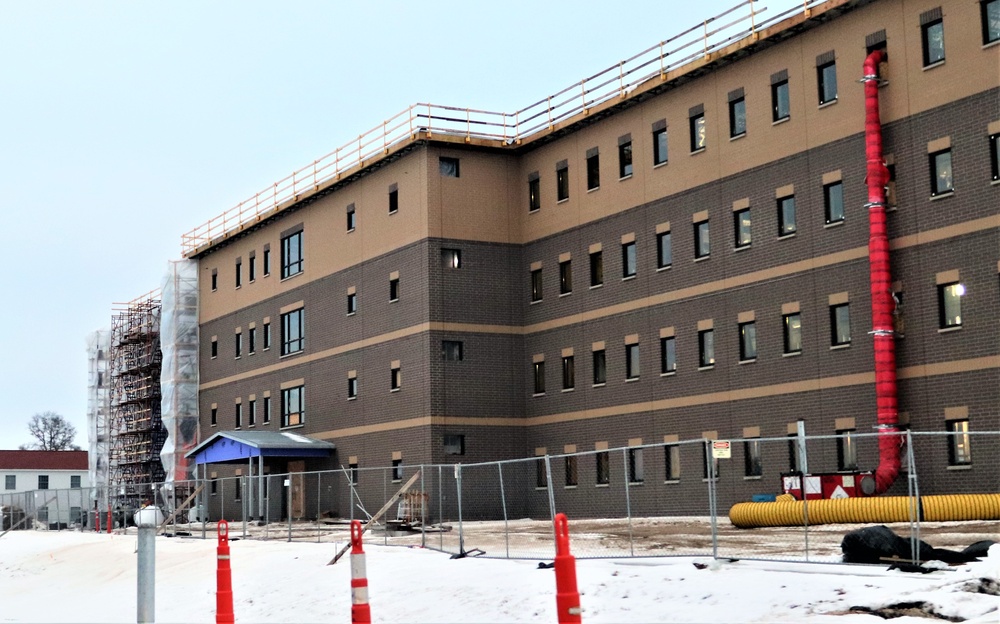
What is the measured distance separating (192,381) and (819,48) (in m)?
42.4

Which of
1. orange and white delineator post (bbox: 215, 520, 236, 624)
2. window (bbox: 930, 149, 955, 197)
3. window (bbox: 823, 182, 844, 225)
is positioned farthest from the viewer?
window (bbox: 823, 182, 844, 225)

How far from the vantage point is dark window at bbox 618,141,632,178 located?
46.2 m

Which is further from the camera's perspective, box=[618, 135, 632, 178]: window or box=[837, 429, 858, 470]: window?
box=[618, 135, 632, 178]: window

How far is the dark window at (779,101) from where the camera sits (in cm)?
4020

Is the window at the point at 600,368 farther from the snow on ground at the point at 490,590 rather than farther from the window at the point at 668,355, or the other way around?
the snow on ground at the point at 490,590

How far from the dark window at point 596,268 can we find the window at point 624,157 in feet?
10.3

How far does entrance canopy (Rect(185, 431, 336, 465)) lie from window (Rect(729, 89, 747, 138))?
22843 millimetres

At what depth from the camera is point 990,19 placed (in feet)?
112

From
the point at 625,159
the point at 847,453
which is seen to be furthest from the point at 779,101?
the point at 847,453

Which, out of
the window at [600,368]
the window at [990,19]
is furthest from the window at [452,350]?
the window at [990,19]

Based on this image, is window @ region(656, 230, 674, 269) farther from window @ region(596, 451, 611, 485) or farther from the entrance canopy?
the entrance canopy

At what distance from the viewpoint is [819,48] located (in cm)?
3884

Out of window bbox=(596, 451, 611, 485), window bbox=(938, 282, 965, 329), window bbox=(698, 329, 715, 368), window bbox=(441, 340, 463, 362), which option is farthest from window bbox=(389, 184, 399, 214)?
window bbox=(938, 282, 965, 329)

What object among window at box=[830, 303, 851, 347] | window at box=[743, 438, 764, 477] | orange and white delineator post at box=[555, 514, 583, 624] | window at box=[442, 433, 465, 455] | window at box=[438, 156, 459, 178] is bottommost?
orange and white delineator post at box=[555, 514, 583, 624]
